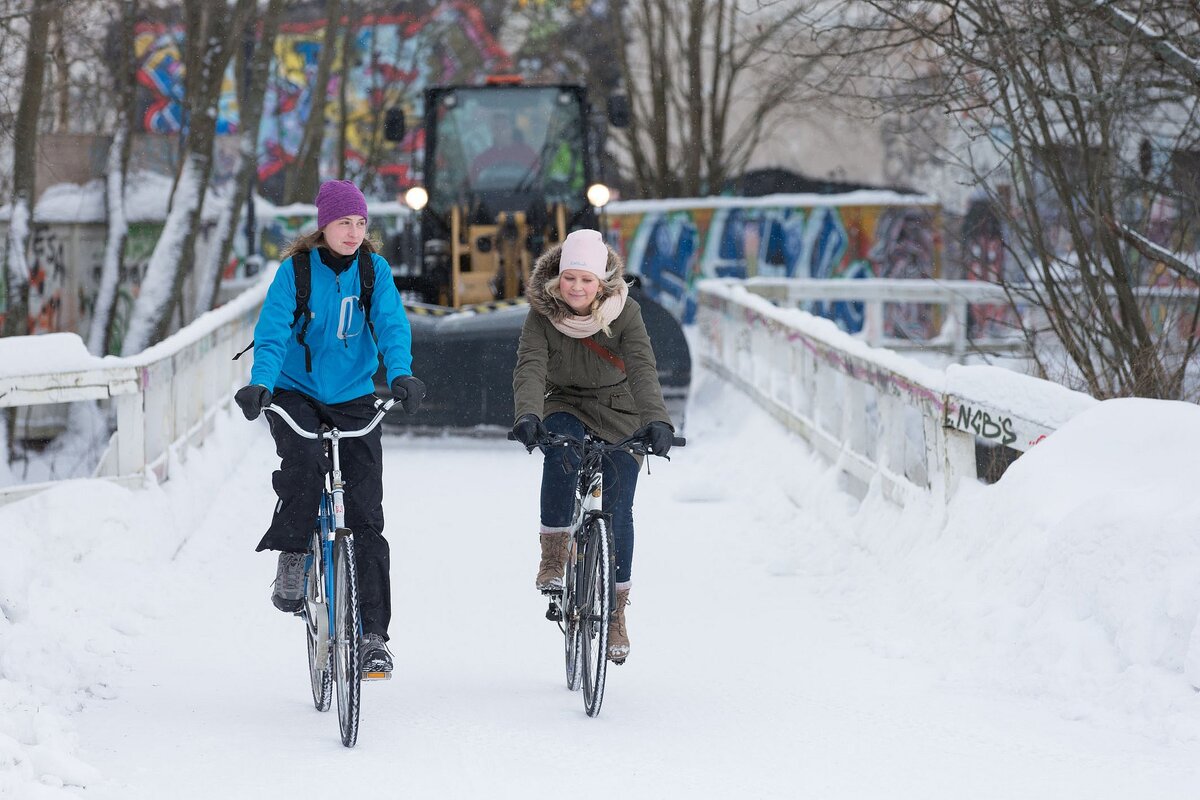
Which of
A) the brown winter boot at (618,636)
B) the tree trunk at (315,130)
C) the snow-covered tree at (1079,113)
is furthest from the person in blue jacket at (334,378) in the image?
the tree trunk at (315,130)

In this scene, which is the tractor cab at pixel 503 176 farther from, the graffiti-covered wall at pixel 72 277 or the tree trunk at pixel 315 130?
the tree trunk at pixel 315 130

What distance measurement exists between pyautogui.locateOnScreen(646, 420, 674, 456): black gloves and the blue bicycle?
85cm

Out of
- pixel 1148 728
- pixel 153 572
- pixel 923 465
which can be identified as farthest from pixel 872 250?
pixel 1148 728

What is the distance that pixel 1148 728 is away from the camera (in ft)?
19.0

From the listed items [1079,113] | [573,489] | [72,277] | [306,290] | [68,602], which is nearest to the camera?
[306,290]

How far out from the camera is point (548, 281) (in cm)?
641

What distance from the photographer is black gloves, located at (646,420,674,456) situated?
5965 millimetres

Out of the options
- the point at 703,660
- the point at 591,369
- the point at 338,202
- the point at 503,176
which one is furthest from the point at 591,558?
the point at 503,176

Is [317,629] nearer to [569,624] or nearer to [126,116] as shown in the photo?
[569,624]

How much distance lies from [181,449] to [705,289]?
27.7ft

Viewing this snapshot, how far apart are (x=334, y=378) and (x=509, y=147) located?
429 inches

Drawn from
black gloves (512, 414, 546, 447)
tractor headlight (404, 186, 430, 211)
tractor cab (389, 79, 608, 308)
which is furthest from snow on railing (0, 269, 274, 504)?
tractor cab (389, 79, 608, 308)

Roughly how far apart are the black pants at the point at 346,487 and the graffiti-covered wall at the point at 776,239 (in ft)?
74.6

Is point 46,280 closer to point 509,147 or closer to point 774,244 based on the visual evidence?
point 509,147
